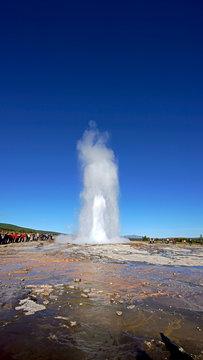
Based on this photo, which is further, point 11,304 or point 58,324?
point 11,304

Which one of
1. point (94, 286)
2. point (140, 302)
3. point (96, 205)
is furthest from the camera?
point (96, 205)

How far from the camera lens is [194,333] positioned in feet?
15.9

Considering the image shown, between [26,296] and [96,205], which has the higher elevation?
[96,205]

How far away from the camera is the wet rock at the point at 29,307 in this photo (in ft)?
18.8

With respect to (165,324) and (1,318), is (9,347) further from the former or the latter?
(165,324)

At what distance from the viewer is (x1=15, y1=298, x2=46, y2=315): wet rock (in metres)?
5.72

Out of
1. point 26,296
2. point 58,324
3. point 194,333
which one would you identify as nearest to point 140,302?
point 194,333

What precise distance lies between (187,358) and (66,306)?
3681 mm

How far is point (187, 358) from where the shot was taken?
12.4 ft

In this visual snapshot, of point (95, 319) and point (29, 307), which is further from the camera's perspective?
point (29, 307)

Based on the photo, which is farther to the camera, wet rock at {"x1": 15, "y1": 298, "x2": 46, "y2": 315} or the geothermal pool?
wet rock at {"x1": 15, "y1": 298, "x2": 46, "y2": 315}

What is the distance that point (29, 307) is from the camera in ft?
19.7

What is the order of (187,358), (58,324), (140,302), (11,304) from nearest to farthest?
(187,358) < (58,324) < (11,304) < (140,302)

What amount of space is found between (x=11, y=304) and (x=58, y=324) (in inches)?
82.6
